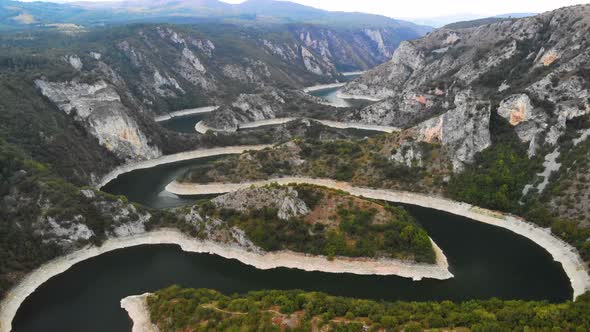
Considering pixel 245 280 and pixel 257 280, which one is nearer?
pixel 257 280

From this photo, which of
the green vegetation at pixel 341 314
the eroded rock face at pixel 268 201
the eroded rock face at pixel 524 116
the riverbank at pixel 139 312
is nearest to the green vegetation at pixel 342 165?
the eroded rock face at pixel 524 116

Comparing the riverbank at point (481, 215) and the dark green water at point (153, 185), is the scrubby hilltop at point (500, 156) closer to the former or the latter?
the riverbank at point (481, 215)

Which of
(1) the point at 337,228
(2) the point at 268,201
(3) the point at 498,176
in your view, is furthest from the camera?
(3) the point at 498,176

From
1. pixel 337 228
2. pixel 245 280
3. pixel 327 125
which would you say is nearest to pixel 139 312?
pixel 245 280

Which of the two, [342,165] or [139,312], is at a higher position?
[342,165]

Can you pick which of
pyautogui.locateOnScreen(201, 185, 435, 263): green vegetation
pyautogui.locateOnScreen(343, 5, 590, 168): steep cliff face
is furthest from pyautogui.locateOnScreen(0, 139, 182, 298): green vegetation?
pyautogui.locateOnScreen(343, 5, 590, 168): steep cliff face

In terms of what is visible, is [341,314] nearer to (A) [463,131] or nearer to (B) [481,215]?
(B) [481,215]
